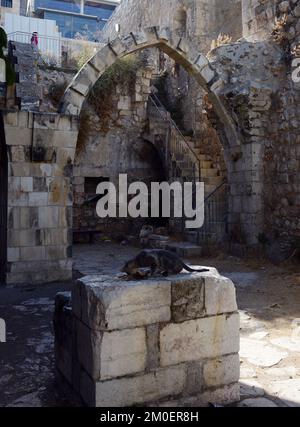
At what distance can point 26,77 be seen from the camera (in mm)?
6605

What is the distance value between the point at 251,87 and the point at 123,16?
13560mm

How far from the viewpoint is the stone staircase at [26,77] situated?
6152 mm

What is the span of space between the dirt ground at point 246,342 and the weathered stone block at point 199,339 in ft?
1.28

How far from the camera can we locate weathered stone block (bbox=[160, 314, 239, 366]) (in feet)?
7.72

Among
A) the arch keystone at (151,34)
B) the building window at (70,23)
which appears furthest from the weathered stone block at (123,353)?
the building window at (70,23)

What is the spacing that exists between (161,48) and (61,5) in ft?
95.7

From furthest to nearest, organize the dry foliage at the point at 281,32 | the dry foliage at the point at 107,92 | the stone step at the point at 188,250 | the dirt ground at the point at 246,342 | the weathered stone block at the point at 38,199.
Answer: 1. the dry foliage at the point at 107,92
2. the stone step at the point at 188,250
3. the dry foliage at the point at 281,32
4. the weathered stone block at the point at 38,199
5. the dirt ground at the point at 246,342

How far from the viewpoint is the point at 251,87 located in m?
7.69

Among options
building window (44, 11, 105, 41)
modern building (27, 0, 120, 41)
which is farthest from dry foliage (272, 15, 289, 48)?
building window (44, 11, 105, 41)

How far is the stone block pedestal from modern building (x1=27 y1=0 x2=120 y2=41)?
2729cm

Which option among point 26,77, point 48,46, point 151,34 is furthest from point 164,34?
point 48,46

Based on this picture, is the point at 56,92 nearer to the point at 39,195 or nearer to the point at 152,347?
the point at 39,195

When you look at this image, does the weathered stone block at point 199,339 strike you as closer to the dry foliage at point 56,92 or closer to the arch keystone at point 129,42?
the arch keystone at point 129,42

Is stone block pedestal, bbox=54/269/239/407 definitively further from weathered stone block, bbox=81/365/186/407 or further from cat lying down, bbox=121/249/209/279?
cat lying down, bbox=121/249/209/279
